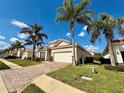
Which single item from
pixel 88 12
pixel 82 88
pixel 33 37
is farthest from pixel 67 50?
pixel 82 88

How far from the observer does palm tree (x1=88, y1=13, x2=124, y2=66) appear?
→ 1438cm

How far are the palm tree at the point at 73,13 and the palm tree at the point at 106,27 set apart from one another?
165 cm

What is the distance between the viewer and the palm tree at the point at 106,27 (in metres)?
14.4

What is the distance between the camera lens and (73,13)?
16.2 meters

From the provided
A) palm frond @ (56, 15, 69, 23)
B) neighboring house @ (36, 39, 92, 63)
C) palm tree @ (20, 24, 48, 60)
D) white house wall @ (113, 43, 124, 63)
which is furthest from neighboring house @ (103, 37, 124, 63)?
palm tree @ (20, 24, 48, 60)

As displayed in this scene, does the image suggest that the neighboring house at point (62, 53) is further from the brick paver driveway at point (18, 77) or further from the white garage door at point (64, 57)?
the brick paver driveway at point (18, 77)

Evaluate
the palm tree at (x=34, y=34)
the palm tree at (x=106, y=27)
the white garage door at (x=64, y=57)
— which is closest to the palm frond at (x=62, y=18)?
the palm tree at (x=106, y=27)

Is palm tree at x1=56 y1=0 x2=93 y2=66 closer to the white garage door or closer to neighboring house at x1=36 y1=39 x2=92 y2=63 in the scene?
neighboring house at x1=36 y1=39 x2=92 y2=63

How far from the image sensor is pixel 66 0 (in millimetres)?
16297

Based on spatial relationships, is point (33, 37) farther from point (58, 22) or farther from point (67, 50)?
point (58, 22)

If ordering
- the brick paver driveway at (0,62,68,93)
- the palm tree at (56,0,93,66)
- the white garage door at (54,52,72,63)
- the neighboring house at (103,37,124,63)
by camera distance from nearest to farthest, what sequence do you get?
1. the brick paver driveway at (0,62,68,93)
2. the palm tree at (56,0,93,66)
3. the neighboring house at (103,37,124,63)
4. the white garage door at (54,52,72,63)

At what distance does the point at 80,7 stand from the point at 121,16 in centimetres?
587

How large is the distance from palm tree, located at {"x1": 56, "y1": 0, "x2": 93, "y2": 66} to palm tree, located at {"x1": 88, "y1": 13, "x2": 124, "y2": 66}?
1648mm

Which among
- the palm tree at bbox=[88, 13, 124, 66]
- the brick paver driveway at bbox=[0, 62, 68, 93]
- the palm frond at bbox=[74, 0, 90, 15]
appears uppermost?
the palm frond at bbox=[74, 0, 90, 15]
